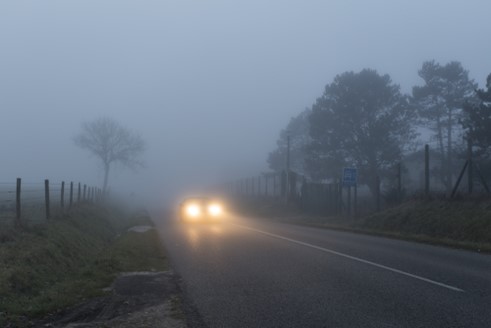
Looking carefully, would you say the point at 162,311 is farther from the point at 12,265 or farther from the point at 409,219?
the point at 409,219

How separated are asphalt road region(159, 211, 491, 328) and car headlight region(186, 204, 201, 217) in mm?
21573

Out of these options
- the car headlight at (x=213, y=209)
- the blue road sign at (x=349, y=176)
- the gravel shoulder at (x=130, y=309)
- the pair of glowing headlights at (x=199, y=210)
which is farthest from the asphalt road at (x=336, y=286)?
the car headlight at (x=213, y=209)

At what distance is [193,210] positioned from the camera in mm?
37938

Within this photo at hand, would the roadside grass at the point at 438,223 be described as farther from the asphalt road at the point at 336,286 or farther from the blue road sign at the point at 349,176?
the blue road sign at the point at 349,176

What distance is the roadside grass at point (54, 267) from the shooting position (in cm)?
861

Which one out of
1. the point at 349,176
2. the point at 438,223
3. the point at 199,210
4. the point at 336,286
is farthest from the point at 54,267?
the point at 199,210

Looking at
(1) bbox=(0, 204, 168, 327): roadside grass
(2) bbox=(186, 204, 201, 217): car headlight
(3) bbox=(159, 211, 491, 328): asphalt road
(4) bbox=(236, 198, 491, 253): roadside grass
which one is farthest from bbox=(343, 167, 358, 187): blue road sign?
(3) bbox=(159, 211, 491, 328): asphalt road

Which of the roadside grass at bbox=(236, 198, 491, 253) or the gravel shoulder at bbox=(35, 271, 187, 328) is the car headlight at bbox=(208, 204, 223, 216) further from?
the gravel shoulder at bbox=(35, 271, 187, 328)

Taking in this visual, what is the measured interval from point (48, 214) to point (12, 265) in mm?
8146

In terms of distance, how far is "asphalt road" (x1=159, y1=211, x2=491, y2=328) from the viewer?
7273 mm

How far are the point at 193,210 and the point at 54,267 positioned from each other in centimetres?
2563

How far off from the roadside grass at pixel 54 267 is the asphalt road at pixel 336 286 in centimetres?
136

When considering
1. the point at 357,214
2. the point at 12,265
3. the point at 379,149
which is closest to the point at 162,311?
the point at 12,265

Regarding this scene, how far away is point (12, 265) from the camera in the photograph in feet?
35.4
